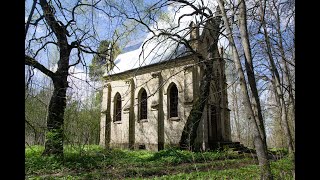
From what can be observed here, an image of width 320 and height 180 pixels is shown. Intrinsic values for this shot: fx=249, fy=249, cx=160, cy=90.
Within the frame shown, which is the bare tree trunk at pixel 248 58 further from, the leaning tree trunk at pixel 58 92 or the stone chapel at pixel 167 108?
the stone chapel at pixel 167 108

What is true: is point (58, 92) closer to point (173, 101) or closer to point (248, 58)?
point (248, 58)

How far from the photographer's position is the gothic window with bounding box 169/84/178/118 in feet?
63.9

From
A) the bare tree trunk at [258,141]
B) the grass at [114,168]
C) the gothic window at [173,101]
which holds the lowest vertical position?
the grass at [114,168]

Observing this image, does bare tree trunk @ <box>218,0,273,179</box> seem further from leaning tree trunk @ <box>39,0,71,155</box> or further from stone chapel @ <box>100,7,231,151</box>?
stone chapel @ <box>100,7,231,151</box>

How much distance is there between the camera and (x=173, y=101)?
780 inches

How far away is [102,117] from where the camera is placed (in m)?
23.6

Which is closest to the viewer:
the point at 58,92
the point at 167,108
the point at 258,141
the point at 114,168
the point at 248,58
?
the point at 258,141

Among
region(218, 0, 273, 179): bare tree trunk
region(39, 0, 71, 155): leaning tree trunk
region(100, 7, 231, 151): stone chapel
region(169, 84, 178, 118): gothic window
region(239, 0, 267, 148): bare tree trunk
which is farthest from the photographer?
region(169, 84, 178, 118): gothic window

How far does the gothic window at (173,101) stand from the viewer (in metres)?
19.5

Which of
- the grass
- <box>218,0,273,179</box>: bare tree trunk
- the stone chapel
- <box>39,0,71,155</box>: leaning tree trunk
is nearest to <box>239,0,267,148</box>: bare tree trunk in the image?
<box>218,0,273,179</box>: bare tree trunk

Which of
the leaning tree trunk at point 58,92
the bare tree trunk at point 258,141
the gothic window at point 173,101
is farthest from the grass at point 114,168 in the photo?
the gothic window at point 173,101

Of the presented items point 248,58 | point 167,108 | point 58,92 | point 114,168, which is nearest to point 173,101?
point 167,108

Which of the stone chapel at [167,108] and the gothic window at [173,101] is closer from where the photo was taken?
the stone chapel at [167,108]
